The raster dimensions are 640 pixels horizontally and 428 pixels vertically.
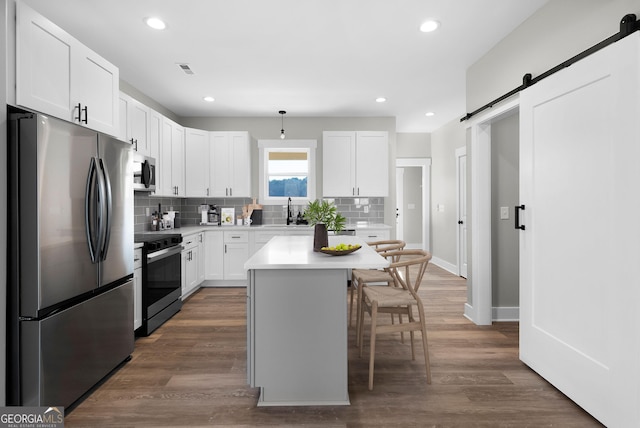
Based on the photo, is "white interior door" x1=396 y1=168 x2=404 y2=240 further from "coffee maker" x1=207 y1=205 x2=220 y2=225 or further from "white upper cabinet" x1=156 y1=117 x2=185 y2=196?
"white upper cabinet" x1=156 y1=117 x2=185 y2=196

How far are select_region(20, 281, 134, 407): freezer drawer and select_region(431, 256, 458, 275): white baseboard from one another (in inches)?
202

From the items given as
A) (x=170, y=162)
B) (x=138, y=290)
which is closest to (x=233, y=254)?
(x=170, y=162)

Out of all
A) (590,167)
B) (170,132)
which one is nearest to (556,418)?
(590,167)

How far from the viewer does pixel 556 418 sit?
2012 millimetres

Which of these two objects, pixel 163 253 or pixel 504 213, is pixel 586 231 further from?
pixel 163 253

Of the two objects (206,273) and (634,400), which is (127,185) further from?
(634,400)

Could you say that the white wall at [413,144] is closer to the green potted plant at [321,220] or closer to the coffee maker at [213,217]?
the coffee maker at [213,217]

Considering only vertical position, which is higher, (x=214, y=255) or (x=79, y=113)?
(x=79, y=113)

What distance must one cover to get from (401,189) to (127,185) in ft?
22.0

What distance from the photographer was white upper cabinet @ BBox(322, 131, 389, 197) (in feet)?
17.9

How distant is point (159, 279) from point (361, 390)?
227cm

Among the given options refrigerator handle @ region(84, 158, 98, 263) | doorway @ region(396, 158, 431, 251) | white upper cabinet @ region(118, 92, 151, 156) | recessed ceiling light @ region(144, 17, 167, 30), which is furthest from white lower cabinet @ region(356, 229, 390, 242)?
refrigerator handle @ region(84, 158, 98, 263)

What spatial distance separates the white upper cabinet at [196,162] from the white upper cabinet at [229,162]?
89 millimetres

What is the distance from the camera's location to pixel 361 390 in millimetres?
2305
